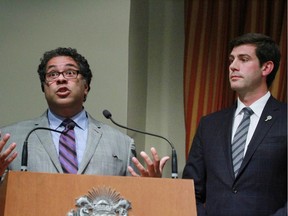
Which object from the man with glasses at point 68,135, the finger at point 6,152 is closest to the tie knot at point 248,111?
the man with glasses at point 68,135

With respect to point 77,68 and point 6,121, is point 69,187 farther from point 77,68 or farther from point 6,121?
point 6,121

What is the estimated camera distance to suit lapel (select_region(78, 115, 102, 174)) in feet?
9.67

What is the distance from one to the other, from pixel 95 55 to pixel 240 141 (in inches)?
56.9

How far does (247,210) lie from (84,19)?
6.07 ft

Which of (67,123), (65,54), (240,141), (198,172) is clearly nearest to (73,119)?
(67,123)

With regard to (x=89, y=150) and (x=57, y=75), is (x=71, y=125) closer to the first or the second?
(x=89, y=150)

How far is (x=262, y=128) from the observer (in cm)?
291

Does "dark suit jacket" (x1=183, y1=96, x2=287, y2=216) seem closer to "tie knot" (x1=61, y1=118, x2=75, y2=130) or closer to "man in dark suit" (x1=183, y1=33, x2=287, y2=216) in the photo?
"man in dark suit" (x1=183, y1=33, x2=287, y2=216)

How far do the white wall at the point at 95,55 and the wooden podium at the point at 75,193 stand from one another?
1680mm

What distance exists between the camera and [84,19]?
13.6 ft

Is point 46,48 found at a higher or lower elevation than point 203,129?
higher

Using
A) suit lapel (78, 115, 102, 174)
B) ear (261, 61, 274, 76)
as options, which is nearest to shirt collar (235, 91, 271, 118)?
ear (261, 61, 274, 76)

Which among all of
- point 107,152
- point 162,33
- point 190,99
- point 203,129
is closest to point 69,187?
point 107,152

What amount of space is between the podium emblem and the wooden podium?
14 millimetres
